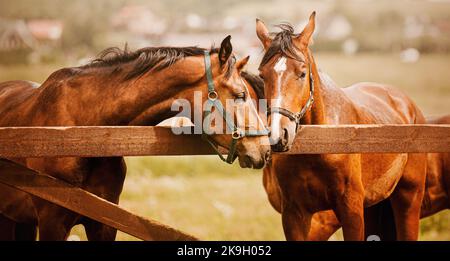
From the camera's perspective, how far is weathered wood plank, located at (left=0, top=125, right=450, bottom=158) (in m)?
4.18

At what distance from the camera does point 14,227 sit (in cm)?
631

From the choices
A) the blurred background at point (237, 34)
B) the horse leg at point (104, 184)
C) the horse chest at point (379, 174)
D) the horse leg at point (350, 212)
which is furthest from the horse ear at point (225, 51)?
the blurred background at point (237, 34)

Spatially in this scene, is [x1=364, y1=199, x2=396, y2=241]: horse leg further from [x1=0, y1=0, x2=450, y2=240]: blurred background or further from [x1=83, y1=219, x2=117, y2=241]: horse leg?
[x1=0, y1=0, x2=450, y2=240]: blurred background

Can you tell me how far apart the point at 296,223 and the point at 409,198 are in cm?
162

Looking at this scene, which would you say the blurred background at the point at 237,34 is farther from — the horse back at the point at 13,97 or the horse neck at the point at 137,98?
the horse neck at the point at 137,98

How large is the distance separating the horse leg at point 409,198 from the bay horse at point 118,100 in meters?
2.59

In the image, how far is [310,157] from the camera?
212 inches

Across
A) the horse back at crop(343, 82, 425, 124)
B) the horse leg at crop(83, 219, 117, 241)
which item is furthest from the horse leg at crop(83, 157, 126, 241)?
the horse back at crop(343, 82, 425, 124)

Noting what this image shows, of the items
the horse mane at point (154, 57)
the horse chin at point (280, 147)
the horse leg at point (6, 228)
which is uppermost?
the horse mane at point (154, 57)

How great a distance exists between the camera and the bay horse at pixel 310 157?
5023 millimetres

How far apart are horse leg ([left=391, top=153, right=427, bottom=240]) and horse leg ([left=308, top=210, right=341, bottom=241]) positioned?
32.7 inches
